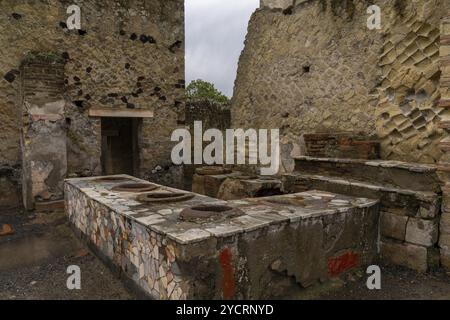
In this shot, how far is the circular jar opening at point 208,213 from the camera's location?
303cm

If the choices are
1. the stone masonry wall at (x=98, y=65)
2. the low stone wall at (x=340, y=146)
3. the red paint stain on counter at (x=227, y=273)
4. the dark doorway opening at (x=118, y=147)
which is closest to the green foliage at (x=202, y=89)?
the dark doorway opening at (x=118, y=147)

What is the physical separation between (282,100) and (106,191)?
3278 mm

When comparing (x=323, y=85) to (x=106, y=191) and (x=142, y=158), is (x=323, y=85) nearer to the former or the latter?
(x=106, y=191)

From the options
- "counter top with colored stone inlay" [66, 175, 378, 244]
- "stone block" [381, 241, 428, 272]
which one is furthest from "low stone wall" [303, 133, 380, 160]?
"stone block" [381, 241, 428, 272]

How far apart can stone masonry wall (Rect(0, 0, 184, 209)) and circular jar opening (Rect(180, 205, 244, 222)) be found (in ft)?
14.3

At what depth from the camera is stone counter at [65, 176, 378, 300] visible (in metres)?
2.54

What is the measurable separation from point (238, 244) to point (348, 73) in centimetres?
337

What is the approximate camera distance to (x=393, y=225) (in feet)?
12.5

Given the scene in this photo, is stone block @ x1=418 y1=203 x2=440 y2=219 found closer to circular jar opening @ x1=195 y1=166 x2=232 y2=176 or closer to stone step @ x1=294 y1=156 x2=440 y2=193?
stone step @ x1=294 y1=156 x2=440 y2=193

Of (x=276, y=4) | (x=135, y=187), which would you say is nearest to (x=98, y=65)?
(x=135, y=187)

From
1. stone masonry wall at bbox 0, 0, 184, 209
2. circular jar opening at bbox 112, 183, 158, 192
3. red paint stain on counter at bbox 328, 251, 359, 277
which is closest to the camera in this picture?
red paint stain on counter at bbox 328, 251, 359, 277


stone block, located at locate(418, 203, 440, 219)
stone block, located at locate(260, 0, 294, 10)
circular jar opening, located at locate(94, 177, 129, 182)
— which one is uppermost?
stone block, located at locate(260, 0, 294, 10)

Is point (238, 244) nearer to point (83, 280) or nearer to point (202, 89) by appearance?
point (83, 280)

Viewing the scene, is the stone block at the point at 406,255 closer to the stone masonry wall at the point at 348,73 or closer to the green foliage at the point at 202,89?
the stone masonry wall at the point at 348,73
